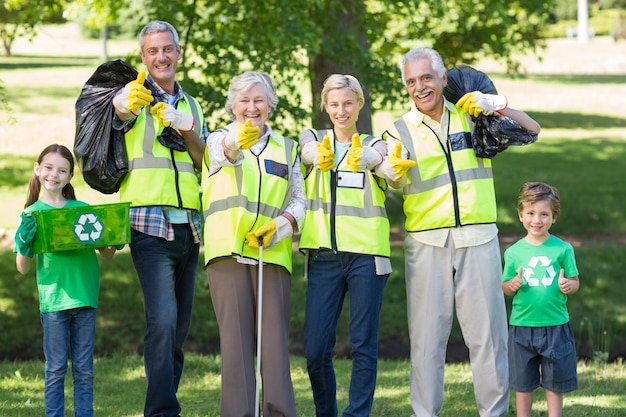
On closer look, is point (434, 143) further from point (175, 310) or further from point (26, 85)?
point (26, 85)

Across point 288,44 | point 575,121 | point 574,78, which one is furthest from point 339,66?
point 574,78

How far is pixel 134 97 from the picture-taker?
→ 455 centimetres

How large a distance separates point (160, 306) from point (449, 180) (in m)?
1.56

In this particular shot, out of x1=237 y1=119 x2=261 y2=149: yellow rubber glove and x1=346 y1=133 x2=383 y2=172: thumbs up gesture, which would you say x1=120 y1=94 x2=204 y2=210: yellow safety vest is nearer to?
x1=237 y1=119 x2=261 y2=149: yellow rubber glove

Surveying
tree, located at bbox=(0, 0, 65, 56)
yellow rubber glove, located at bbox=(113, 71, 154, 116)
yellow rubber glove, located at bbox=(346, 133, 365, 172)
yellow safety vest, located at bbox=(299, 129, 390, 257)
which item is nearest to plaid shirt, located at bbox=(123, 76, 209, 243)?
yellow rubber glove, located at bbox=(113, 71, 154, 116)

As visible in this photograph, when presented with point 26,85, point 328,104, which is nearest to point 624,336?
point 328,104

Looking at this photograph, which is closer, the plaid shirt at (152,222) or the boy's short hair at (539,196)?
the plaid shirt at (152,222)

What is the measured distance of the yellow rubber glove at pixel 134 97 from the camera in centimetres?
456

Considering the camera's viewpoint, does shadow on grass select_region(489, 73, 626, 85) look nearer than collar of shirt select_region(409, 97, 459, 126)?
No

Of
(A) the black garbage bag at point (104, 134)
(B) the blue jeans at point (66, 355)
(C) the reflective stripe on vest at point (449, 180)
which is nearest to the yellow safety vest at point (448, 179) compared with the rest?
(C) the reflective stripe on vest at point (449, 180)

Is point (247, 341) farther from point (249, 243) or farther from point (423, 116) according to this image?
point (423, 116)

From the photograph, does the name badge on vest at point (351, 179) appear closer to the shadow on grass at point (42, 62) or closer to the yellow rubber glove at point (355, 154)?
the yellow rubber glove at point (355, 154)

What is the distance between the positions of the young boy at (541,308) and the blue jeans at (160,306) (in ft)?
5.42

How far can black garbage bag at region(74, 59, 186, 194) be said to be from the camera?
4730 millimetres
